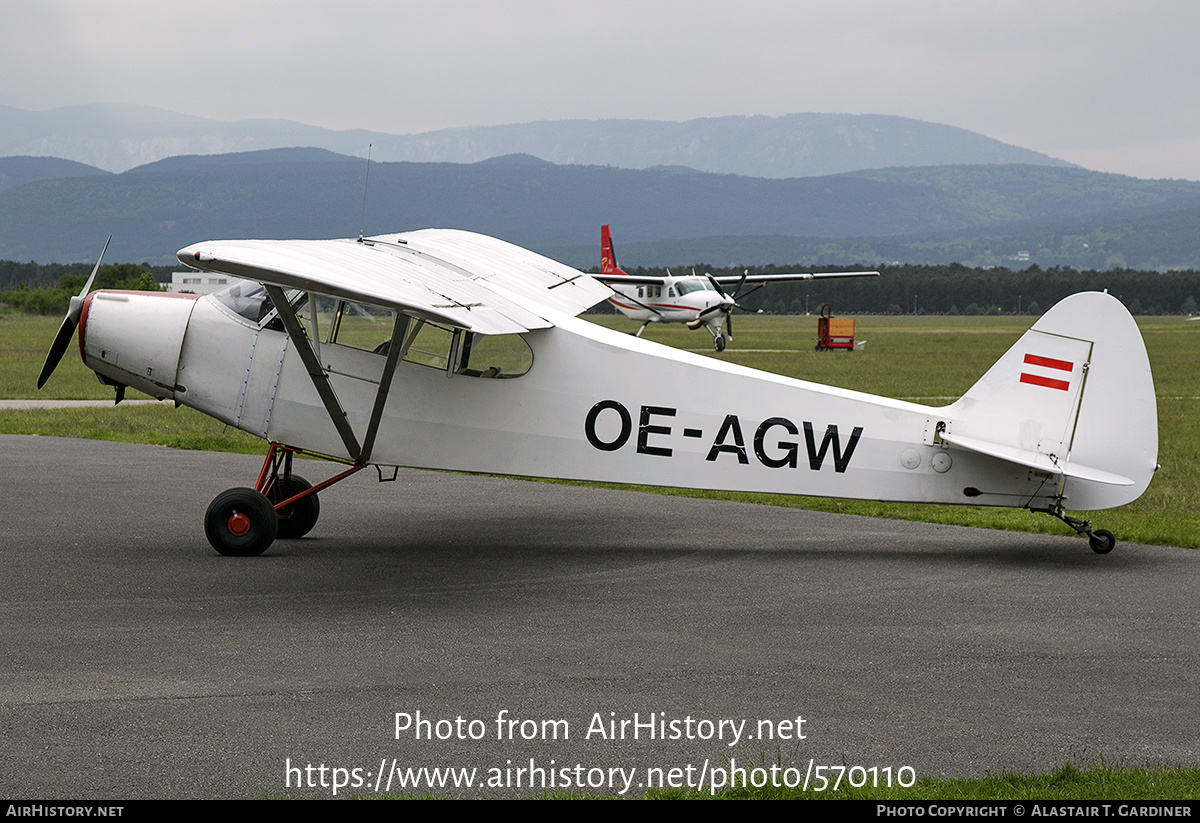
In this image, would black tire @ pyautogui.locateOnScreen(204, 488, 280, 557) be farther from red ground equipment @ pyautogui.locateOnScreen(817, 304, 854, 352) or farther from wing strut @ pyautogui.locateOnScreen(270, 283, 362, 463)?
red ground equipment @ pyautogui.locateOnScreen(817, 304, 854, 352)

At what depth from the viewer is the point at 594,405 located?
9.69 m

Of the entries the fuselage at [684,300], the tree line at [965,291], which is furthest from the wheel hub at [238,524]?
the tree line at [965,291]

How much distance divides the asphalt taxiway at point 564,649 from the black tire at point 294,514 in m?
0.13

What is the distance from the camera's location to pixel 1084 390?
30.3ft

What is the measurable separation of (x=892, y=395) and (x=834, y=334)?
1148 inches

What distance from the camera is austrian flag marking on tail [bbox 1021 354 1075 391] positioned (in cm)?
930

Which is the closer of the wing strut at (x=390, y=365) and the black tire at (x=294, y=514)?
the wing strut at (x=390, y=365)

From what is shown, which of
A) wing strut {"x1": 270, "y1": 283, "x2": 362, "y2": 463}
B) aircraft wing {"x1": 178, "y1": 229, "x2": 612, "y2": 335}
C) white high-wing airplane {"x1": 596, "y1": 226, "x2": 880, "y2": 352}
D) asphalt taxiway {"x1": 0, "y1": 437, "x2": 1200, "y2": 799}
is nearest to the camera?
asphalt taxiway {"x1": 0, "y1": 437, "x2": 1200, "y2": 799}

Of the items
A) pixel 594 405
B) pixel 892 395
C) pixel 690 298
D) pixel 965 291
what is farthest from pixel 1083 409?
pixel 965 291

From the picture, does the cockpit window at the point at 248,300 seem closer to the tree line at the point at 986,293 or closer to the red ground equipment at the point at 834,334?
the red ground equipment at the point at 834,334

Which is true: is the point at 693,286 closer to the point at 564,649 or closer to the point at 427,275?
the point at 427,275

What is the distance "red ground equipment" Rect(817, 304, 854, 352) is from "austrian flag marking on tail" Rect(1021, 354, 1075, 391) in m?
43.9

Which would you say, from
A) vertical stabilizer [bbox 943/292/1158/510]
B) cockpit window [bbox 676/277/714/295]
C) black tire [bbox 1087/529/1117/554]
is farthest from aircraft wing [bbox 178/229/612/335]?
cockpit window [bbox 676/277/714/295]

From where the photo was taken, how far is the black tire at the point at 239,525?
31.6 ft
